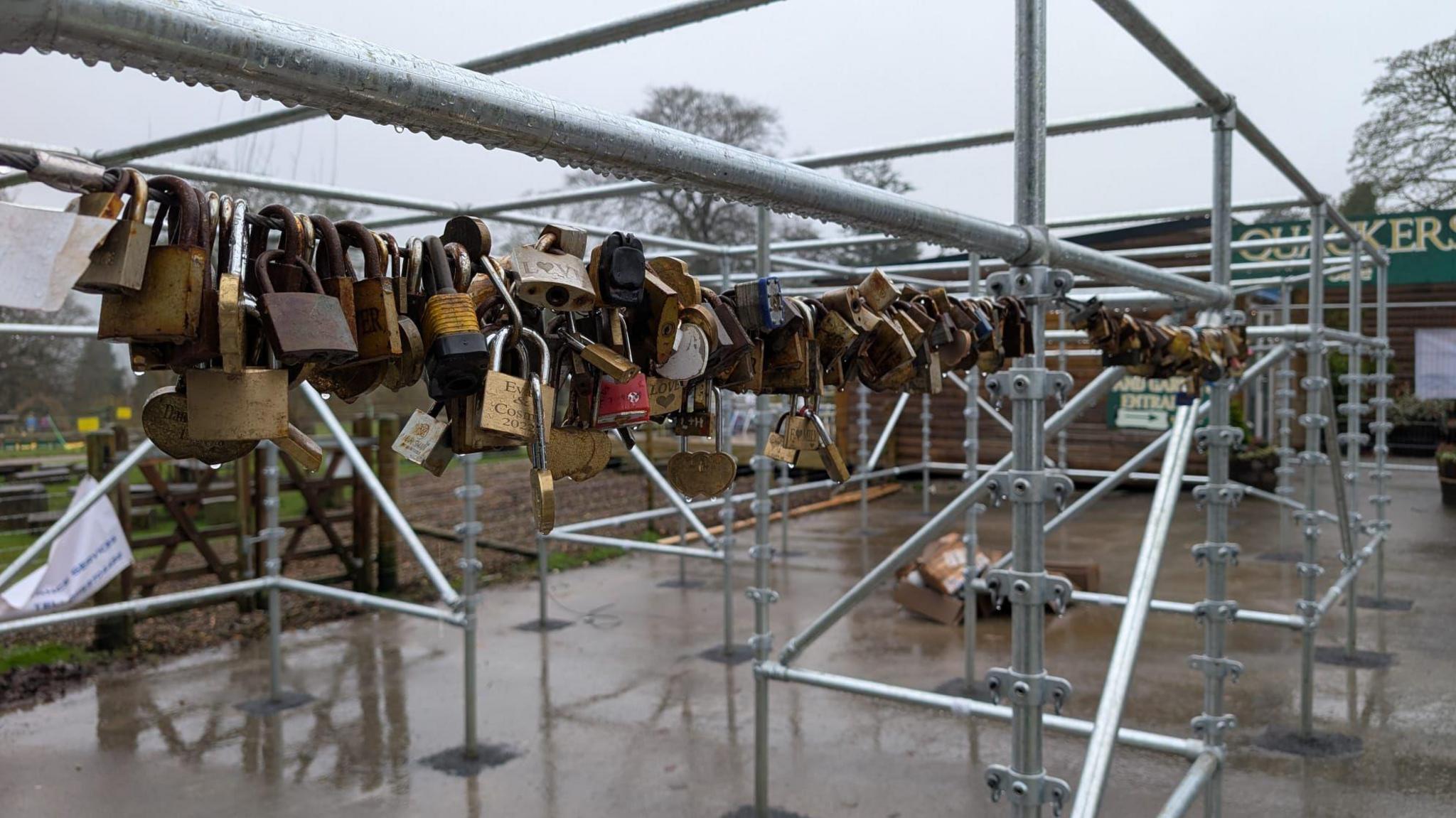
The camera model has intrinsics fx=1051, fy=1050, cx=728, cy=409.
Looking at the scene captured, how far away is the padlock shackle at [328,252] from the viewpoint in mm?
967

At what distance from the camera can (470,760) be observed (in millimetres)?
4461

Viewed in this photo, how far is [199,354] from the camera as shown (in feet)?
2.81

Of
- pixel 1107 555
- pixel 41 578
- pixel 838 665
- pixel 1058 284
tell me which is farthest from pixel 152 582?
pixel 1107 555

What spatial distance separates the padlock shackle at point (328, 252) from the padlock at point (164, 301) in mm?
125

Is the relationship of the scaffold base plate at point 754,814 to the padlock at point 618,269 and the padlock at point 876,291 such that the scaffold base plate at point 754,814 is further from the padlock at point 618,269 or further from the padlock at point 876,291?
the padlock at point 618,269

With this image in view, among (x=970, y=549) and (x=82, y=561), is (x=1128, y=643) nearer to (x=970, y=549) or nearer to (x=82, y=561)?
(x=970, y=549)

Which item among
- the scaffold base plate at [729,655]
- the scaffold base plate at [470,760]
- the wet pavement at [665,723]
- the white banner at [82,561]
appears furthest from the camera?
the scaffold base plate at [729,655]

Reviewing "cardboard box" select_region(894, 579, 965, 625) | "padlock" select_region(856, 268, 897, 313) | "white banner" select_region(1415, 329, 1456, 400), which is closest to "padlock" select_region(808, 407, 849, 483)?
"padlock" select_region(856, 268, 897, 313)

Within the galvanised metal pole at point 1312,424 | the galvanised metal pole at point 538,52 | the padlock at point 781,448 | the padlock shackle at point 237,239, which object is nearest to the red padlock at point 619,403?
the padlock shackle at point 237,239

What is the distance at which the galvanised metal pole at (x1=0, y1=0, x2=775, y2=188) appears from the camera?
8.42 feet

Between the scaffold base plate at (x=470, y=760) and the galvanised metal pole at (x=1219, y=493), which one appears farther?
the scaffold base plate at (x=470, y=760)

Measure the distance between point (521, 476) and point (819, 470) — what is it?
408 centimetres

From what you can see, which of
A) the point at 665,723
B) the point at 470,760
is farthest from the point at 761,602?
the point at 470,760

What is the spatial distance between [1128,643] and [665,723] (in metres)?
3.19
